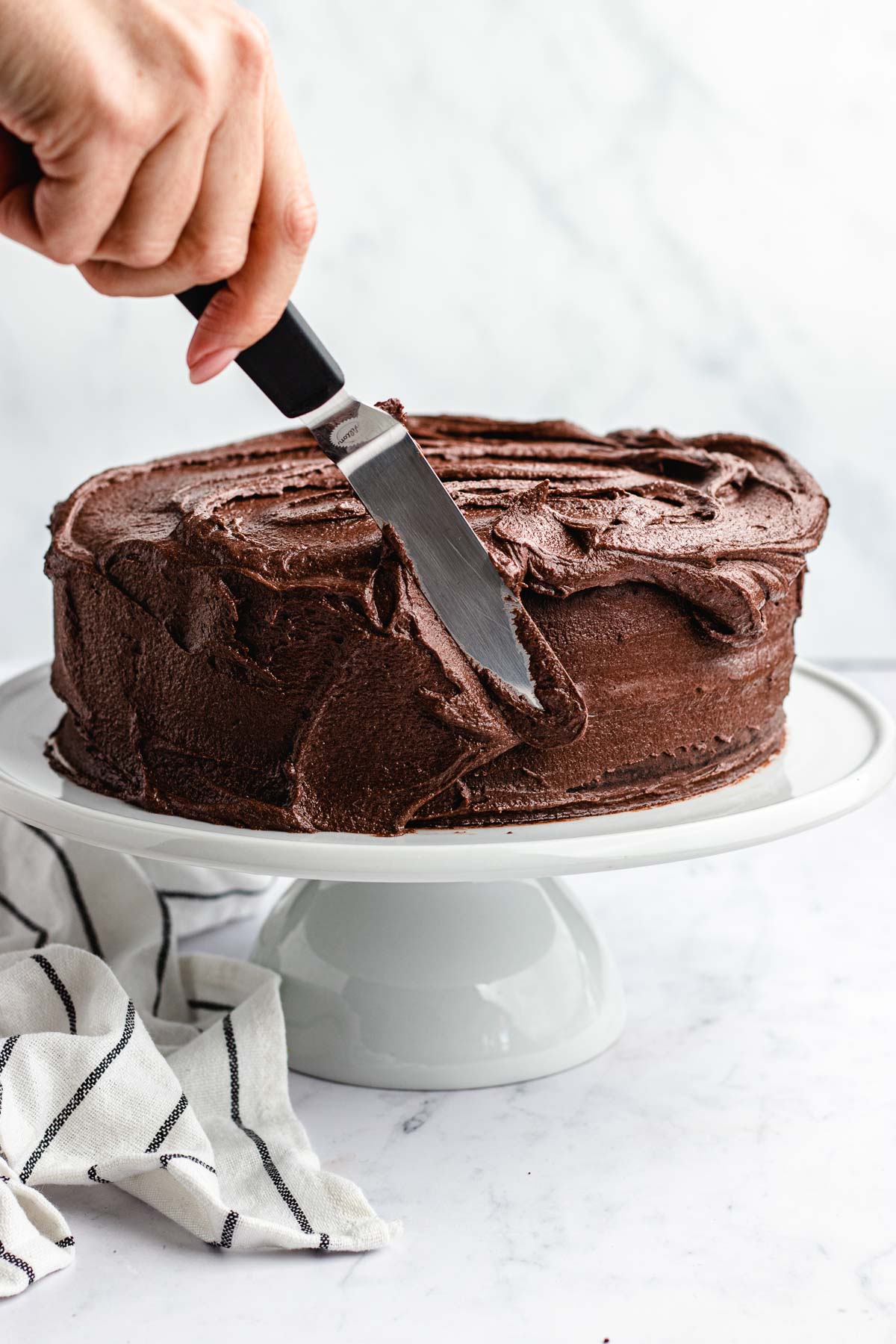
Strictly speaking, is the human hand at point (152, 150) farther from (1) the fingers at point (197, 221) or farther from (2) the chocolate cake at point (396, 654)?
(2) the chocolate cake at point (396, 654)

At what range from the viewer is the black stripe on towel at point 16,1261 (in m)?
1.25

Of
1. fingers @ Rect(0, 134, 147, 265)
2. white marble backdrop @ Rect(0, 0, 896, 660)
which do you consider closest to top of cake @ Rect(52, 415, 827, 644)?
fingers @ Rect(0, 134, 147, 265)

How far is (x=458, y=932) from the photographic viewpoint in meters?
1.63

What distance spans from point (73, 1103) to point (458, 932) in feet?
1.55

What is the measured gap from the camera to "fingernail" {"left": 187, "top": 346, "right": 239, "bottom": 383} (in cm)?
118

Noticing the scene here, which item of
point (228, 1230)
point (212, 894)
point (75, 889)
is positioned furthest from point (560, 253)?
point (228, 1230)

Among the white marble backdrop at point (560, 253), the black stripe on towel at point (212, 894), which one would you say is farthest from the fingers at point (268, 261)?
Answer: the white marble backdrop at point (560, 253)

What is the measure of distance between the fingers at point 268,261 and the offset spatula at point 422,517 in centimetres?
11

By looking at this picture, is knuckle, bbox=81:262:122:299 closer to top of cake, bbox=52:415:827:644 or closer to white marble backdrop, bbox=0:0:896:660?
top of cake, bbox=52:415:827:644

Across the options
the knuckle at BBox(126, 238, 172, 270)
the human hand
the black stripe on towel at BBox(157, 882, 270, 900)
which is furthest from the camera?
the black stripe on towel at BBox(157, 882, 270, 900)

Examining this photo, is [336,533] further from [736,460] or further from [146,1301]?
[146,1301]

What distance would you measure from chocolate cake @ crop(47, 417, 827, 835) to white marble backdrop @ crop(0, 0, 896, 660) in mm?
1522

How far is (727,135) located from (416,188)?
0.65 m

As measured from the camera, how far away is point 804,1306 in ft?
4.01
